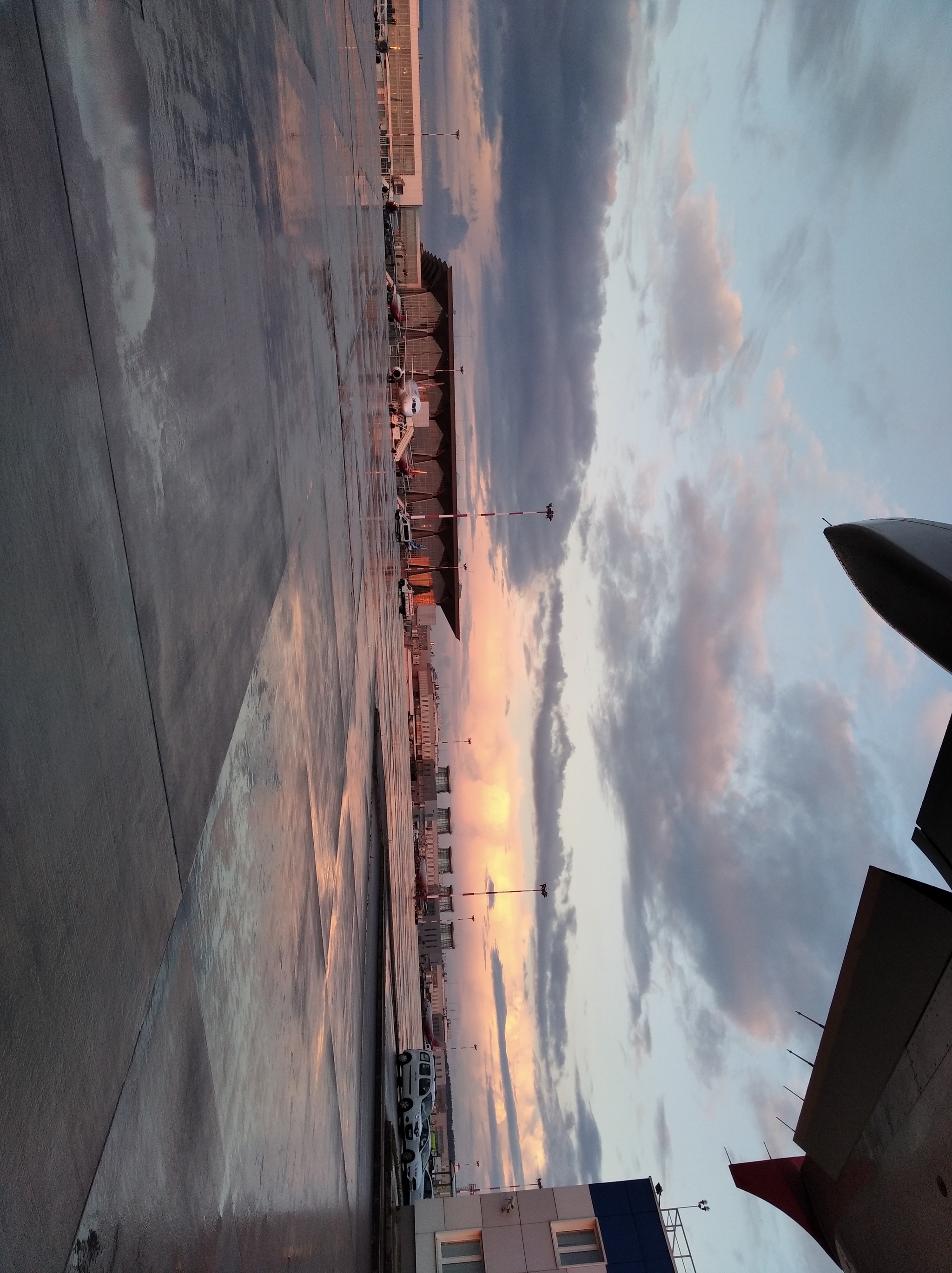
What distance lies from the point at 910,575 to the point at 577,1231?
26.7 metres

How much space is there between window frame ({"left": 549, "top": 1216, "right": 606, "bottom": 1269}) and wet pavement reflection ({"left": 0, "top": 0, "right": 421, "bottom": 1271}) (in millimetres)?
20854

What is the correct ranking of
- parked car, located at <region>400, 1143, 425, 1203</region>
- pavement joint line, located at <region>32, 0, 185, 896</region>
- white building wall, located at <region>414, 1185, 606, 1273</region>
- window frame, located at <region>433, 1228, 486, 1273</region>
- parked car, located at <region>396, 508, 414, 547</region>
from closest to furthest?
1. pavement joint line, located at <region>32, 0, 185, 896</region>
2. white building wall, located at <region>414, 1185, 606, 1273</region>
3. window frame, located at <region>433, 1228, 486, 1273</region>
4. parked car, located at <region>400, 1143, 425, 1203</region>
5. parked car, located at <region>396, 508, 414, 547</region>

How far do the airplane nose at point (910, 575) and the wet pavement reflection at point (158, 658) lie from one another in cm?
525

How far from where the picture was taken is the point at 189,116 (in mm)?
3969

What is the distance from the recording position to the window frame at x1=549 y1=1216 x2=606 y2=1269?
2266 centimetres

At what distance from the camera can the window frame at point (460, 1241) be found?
22.7 metres

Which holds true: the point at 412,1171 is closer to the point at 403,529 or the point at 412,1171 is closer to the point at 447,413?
the point at 403,529

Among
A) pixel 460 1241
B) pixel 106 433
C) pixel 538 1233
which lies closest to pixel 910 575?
pixel 106 433

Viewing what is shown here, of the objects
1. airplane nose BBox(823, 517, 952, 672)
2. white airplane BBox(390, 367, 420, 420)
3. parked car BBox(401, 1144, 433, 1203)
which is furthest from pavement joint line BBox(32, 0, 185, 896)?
white airplane BBox(390, 367, 420, 420)

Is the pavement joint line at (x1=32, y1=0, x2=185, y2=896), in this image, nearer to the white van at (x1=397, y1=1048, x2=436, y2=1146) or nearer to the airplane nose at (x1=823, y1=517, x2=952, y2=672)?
the airplane nose at (x1=823, y1=517, x2=952, y2=672)

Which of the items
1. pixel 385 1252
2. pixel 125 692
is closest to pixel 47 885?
pixel 125 692

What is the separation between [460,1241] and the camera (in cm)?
2330

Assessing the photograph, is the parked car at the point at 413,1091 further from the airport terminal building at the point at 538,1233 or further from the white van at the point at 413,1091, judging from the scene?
the airport terminal building at the point at 538,1233

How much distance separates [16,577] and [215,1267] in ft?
12.6
